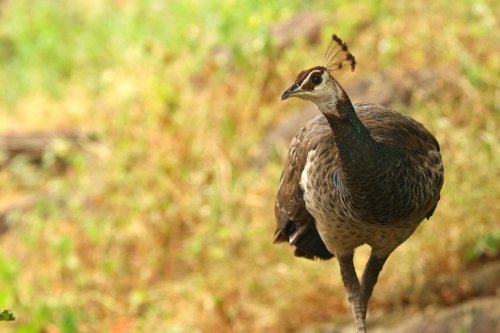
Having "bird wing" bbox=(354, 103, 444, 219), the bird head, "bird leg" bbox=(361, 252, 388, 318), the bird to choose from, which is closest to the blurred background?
"bird leg" bbox=(361, 252, 388, 318)

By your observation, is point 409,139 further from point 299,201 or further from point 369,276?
point 369,276

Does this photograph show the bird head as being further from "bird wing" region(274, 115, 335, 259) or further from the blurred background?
the blurred background

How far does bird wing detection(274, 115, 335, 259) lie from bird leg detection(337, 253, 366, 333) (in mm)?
179

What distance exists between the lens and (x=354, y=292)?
5.00 metres

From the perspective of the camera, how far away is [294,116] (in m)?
9.22

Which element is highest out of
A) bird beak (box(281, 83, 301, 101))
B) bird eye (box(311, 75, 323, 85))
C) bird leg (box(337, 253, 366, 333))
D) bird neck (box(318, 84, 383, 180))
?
bird eye (box(311, 75, 323, 85))

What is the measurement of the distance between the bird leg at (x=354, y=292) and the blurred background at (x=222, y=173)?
148 cm

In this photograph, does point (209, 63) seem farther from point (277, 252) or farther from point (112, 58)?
point (277, 252)

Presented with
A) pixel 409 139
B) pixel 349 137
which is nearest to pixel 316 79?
pixel 349 137

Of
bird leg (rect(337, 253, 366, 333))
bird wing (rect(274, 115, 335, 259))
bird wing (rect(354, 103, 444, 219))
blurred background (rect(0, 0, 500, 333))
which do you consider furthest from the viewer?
blurred background (rect(0, 0, 500, 333))

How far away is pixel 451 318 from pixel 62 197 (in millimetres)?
4651

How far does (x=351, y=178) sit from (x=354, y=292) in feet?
3.44

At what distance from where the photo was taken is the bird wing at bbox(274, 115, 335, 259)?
471cm

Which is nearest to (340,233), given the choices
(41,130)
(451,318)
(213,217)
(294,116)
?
(451,318)
